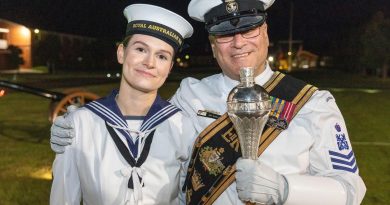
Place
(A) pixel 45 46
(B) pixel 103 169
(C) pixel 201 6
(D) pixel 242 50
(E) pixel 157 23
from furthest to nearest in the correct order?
1. (A) pixel 45 46
2. (C) pixel 201 6
3. (E) pixel 157 23
4. (D) pixel 242 50
5. (B) pixel 103 169

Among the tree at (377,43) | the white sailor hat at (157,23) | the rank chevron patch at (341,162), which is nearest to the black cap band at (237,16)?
the white sailor hat at (157,23)

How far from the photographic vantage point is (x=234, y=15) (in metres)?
2.58

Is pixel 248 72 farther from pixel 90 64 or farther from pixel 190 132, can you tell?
pixel 90 64

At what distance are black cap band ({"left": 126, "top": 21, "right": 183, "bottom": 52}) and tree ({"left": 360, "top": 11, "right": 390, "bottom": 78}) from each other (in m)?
48.0

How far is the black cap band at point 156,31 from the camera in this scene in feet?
8.76

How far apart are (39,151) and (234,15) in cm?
701

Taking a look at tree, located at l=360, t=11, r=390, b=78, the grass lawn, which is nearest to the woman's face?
the grass lawn

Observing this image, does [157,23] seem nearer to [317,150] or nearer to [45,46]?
[317,150]

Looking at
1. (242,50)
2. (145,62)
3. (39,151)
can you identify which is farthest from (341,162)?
(39,151)

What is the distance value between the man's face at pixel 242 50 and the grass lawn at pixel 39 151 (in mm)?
3940

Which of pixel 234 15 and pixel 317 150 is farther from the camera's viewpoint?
pixel 234 15

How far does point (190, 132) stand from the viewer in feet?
8.88

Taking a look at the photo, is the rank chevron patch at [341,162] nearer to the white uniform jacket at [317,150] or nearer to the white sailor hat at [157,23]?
the white uniform jacket at [317,150]

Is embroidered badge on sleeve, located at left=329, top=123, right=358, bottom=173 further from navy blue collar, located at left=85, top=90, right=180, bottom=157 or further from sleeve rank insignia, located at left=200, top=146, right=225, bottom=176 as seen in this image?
navy blue collar, located at left=85, top=90, right=180, bottom=157
